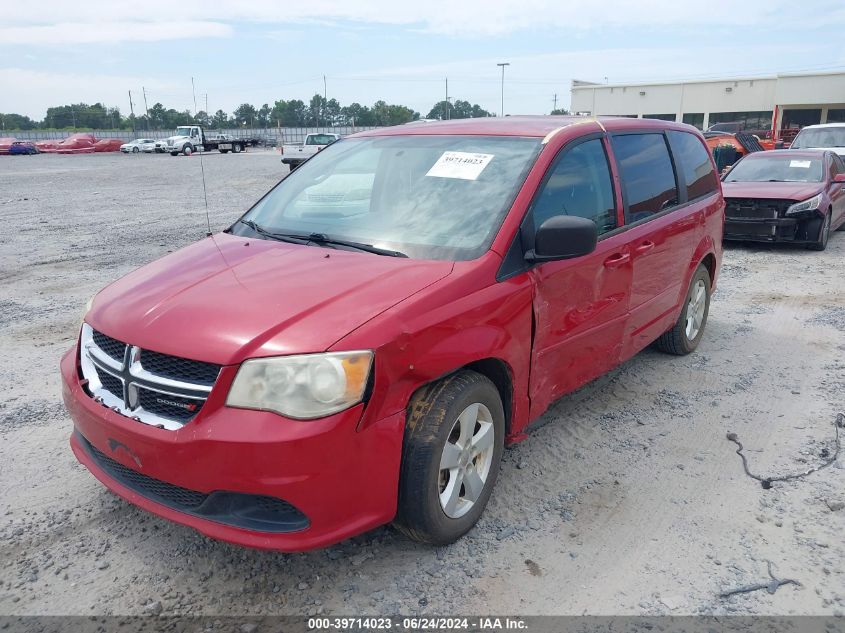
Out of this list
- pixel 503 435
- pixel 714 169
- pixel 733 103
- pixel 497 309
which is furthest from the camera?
pixel 733 103

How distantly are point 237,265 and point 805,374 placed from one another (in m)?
4.37

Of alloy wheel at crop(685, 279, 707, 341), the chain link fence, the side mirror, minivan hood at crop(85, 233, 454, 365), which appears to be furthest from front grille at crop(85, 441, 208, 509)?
the chain link fence

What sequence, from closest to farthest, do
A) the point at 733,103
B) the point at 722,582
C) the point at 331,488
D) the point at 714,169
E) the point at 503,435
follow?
the point at 331,488 → the point at 722,582 → the point at 503,435 → the point at 714,169 → the point at 733,103

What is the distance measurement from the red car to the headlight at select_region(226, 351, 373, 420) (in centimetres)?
926

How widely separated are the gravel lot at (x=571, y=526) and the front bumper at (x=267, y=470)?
0.39 metres

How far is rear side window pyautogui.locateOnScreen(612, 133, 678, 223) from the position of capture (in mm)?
4129

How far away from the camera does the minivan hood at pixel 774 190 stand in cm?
988

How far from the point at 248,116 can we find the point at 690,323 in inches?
3827

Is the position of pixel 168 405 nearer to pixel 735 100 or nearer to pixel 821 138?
pixel 821 138

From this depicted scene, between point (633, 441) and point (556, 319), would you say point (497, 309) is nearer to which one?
point (556, 319)

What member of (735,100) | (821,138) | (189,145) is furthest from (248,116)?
(821,138)

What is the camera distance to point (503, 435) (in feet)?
10.6

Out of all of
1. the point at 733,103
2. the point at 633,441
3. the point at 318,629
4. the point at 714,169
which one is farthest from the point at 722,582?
the point at 733,103

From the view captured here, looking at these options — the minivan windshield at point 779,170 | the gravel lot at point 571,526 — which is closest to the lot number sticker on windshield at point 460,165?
the gravel lot at point 571,526
